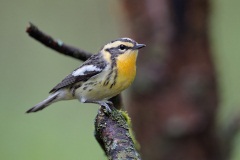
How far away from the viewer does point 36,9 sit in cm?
984

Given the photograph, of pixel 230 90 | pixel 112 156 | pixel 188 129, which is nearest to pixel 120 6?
pixel 188 129

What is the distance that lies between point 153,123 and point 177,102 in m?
0.31

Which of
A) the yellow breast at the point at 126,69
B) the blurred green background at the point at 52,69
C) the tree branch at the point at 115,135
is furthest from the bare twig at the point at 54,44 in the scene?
the blurred green background at the point at 52,69

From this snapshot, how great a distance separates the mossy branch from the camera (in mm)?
3148

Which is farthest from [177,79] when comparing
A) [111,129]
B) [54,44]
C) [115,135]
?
[115,135]

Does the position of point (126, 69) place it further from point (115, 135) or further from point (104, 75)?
point (115, 135)

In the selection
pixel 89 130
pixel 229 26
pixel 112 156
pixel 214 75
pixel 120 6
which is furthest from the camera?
pixel 229 26

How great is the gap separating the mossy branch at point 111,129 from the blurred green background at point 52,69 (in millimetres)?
3886

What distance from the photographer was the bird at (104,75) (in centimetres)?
481

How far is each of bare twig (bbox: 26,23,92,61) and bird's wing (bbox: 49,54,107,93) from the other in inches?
5.7

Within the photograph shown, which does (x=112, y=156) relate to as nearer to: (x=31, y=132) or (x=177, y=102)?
(x=177, y=102)

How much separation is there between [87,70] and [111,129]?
143 cm

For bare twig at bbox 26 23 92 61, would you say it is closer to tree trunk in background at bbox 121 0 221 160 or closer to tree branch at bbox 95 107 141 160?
tree branch at bbox 95 107 141 160

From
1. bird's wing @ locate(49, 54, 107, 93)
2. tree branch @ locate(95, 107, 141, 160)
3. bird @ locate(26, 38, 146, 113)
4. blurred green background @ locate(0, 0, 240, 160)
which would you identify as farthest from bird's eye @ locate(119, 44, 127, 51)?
blurred green background @ locate(0, 0, 240, 160)
